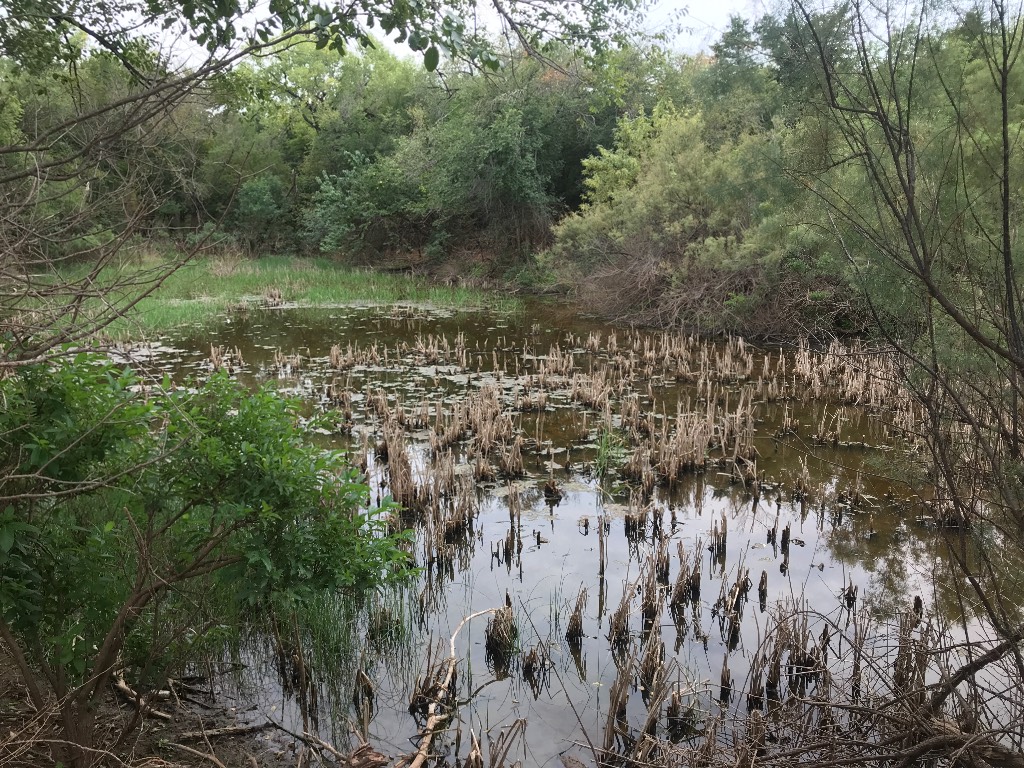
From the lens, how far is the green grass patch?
18781 mm

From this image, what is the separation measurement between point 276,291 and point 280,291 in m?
0.57

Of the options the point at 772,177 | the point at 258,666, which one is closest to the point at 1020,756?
the point at 258,666

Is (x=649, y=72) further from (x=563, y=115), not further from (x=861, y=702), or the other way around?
(x=861, y=702)

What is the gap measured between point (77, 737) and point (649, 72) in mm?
24014

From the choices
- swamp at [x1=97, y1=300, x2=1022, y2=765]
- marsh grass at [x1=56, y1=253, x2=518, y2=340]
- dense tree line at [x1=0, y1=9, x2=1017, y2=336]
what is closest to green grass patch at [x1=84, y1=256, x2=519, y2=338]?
marsh grass at [x1=56, y1=253, x2=518, y2=340]

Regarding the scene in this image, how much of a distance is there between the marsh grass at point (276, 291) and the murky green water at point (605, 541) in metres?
6.21

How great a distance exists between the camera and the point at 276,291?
21094 mm

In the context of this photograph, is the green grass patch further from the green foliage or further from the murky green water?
the green foliage

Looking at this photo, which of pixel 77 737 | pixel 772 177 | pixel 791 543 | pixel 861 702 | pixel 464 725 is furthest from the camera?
pixel 772 177

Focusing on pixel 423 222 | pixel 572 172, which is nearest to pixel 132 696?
pixel 572 172

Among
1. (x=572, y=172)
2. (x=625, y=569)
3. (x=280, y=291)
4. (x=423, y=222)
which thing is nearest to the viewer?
(x=625, y=569)

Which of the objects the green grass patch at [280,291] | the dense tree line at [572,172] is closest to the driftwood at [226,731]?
the dense tree line at [572,172]

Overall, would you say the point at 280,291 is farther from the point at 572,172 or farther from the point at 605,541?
the point at 605,541

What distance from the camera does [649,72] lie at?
932 inches
